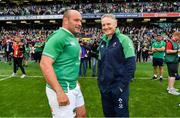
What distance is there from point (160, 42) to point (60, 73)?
10009 millimetres

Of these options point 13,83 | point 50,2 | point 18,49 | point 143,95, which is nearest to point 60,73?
point 143,95

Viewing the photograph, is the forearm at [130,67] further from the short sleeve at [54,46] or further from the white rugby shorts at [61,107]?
the short sleeve at [54,46]

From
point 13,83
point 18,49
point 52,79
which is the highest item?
point 52,79

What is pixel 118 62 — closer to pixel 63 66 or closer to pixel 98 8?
pixel 63 66

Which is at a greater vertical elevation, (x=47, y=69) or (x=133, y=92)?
(x=47, y=69)

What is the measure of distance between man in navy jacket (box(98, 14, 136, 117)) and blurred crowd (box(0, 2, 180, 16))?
136 feet

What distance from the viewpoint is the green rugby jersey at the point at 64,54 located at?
371 centimetres

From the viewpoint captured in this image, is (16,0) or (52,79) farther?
(16,0)

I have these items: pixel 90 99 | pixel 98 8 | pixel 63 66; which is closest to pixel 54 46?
pixel 63 66

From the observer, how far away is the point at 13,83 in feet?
42.2

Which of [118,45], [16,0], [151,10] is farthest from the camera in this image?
[16,0]

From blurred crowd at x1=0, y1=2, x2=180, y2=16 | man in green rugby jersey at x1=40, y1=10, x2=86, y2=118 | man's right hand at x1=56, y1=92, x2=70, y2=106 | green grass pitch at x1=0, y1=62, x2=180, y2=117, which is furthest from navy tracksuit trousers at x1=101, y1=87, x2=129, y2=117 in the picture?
blurred crowd at x1=0, y1=2, x2=180, y2=16

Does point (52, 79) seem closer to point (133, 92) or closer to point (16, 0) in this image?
point (133, 92)

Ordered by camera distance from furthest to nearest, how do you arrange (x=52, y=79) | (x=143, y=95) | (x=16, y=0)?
(x=16, y=0), (x=143, y=95), (x=52, y=79)
